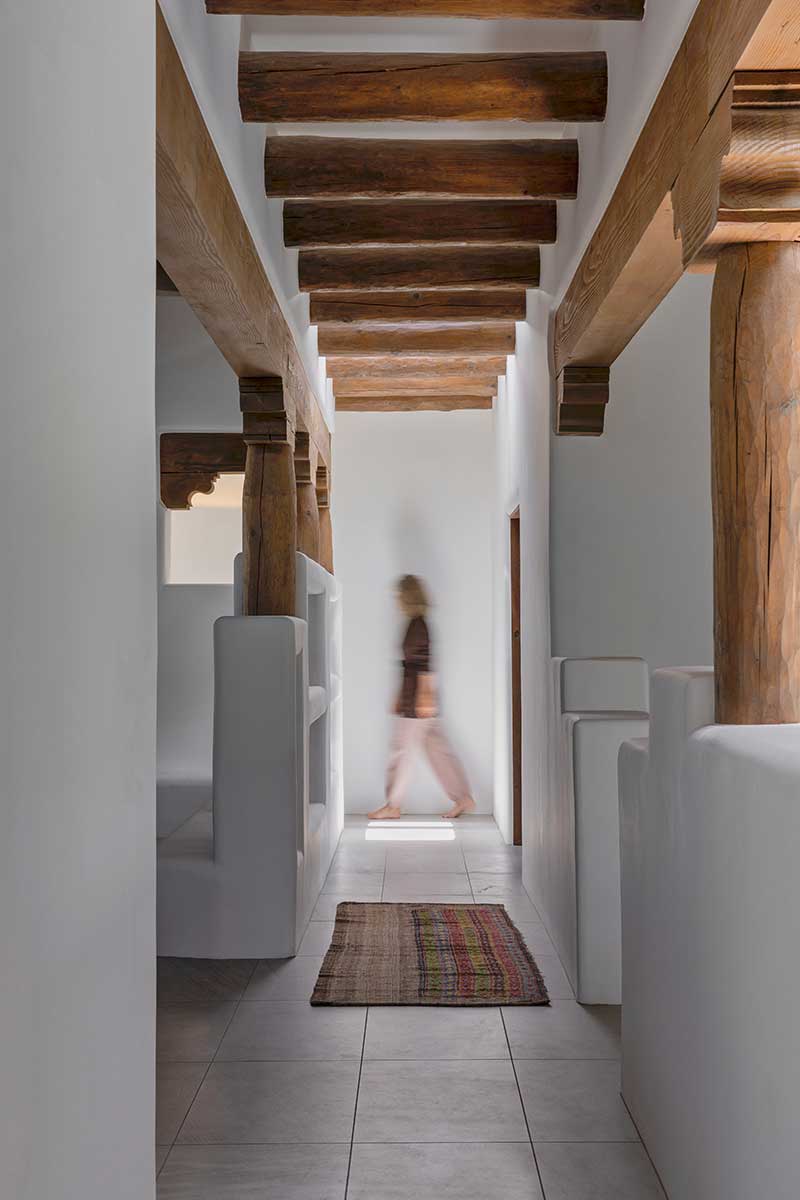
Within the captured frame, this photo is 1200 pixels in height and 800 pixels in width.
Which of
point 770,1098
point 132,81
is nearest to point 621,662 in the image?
point 770,1098

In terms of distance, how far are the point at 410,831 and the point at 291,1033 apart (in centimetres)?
403

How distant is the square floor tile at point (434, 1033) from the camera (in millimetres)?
3395

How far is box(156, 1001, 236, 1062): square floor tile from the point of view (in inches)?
132

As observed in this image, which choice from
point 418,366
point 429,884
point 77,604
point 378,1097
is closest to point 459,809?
point 429,884

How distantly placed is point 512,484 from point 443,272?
187 centimetres

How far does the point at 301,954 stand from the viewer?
445 cm

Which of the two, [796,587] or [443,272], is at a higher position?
[443,272]

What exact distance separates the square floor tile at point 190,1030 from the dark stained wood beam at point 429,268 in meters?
3.15

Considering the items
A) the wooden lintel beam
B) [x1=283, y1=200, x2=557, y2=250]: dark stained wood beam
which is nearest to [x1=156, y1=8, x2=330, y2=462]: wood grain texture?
[x1=283, y1=200, x2=557, y2=250]: dark stained wood beam

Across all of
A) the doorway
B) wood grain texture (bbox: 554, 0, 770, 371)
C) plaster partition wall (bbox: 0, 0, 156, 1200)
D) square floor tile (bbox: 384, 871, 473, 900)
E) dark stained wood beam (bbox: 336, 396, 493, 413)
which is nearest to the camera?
plaster partition wall (bbox: 0, 0, 156, 1200)

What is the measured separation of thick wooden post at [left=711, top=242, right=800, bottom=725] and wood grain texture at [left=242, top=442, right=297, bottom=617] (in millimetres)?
2568

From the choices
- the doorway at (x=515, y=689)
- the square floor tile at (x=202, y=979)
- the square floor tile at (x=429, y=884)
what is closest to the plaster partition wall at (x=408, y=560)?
the doorway at (x=515, y=689)

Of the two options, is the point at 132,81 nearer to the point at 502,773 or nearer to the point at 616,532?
the point at 616,532

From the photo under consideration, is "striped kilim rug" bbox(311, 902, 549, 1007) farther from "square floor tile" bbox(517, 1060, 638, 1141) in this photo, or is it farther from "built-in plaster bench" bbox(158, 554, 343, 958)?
"square floor tile" bbox(517, 1060, 638, 1141)
